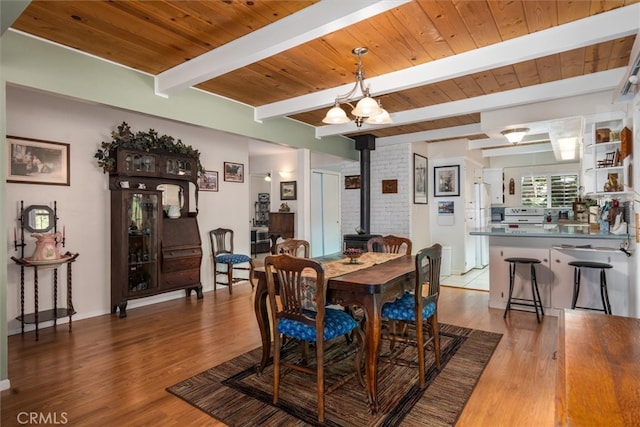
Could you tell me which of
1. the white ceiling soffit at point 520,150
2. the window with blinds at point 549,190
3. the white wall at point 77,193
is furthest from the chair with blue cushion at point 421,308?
the window with blinds at point 549,190

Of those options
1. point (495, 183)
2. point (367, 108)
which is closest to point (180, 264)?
point (367, 108)

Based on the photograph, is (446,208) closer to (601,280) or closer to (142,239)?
(601,280)

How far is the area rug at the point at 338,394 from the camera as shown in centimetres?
208

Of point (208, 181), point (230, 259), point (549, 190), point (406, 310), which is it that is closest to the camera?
point (406, 310)

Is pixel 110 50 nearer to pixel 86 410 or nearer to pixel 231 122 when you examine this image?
pixel 231 122

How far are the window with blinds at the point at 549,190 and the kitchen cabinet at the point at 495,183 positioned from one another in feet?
1.59

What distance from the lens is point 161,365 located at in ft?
9.16

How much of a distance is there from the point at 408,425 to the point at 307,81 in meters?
3.09

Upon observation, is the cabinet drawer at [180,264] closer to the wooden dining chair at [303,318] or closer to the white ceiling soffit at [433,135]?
the wooden dining chair at [303,318]

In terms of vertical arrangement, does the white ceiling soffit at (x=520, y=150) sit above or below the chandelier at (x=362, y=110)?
above

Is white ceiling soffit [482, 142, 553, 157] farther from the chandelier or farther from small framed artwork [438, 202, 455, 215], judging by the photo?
the chandelier

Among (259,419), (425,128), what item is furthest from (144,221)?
(425,128)

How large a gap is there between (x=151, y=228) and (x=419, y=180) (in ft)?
14.6

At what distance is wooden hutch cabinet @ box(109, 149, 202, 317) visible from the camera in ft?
13.3
